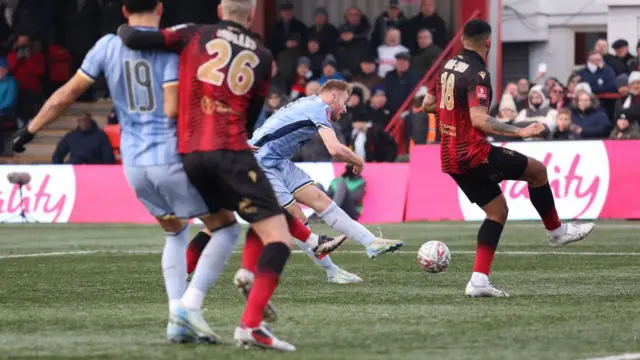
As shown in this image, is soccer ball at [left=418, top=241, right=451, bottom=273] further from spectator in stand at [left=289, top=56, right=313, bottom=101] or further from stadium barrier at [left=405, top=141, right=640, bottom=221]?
spectator in stand at [left=289, top=56, right=313, bottom=101]

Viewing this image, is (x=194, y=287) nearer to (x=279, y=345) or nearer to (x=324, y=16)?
(x=279, y=345)

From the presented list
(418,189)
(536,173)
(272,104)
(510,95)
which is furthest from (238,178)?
(272,104)

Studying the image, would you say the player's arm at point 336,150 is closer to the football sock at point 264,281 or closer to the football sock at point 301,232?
the football sock at point 301,232

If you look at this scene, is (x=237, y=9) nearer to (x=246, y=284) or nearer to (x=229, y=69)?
(x=229, y=69)

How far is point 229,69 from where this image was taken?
27.0 feet

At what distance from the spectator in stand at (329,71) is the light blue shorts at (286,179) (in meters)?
12.5

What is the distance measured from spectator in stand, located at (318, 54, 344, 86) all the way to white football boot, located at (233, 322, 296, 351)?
705 inches

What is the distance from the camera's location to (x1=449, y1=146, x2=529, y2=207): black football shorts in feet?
37.2

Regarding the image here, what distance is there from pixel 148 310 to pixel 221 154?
256 cm

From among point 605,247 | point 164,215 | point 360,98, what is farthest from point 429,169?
point 164,215

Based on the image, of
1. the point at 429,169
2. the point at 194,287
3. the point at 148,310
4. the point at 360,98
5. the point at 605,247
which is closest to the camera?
the point at 194,287


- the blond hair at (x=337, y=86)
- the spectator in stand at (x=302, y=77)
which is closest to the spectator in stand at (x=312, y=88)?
the spectator in stand at (x=302, y=77)

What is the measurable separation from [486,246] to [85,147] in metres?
15.5

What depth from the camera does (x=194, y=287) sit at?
841 centimetres
